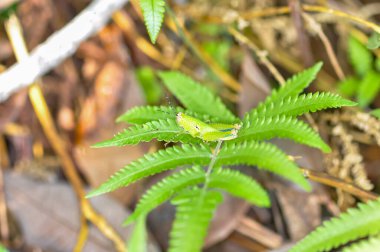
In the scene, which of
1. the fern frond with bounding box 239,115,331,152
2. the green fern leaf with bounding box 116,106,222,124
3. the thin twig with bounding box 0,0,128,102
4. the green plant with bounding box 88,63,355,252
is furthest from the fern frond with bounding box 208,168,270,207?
the thin twig with bounding box 0,0,128,102

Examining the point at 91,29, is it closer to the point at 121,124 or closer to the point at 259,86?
the point at 121,124

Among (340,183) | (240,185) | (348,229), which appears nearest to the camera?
(348,229)

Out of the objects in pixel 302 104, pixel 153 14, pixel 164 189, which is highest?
pixel 153 14

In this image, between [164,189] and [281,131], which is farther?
[164,189]

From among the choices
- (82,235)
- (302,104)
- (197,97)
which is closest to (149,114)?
(197,97)

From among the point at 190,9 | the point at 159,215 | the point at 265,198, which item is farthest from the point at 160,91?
the point at 265,198

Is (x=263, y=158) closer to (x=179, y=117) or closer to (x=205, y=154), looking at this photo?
(x=205, y=154)

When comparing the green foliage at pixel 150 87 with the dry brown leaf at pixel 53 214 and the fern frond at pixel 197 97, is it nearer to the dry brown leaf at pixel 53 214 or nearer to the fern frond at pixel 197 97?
the dry brown leaf at pixel 53 214

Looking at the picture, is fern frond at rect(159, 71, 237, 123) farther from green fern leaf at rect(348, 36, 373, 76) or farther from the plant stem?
green fern leaf at rect(348, 36, 373, 76)
